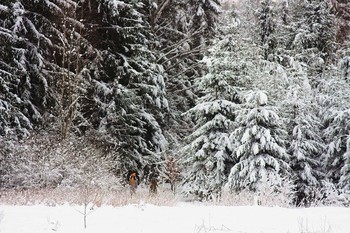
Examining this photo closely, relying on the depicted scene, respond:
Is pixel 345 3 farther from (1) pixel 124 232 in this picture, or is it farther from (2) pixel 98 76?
(1) pixel 124 232

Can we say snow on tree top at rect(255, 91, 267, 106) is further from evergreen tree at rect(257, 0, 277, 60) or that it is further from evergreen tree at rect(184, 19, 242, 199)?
evergreen tree at rect(257, 0, 277, 60)

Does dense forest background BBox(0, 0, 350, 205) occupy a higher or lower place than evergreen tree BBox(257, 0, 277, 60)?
lower

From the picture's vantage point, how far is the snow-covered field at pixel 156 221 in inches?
243

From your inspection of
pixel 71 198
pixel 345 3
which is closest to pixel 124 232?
pixel 71 198

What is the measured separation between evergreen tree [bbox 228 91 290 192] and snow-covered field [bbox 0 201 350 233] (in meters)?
8.94

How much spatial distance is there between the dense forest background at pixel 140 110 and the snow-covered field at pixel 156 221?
628 centimetres

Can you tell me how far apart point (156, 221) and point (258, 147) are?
454 inches

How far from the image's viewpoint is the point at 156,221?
6953 mm

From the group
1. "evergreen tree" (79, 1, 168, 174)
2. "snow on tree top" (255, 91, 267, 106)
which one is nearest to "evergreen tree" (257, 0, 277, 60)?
"evergreen tree" (79, 1, 168, 174)

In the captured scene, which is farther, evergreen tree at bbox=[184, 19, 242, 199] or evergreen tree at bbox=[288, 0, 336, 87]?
evergreen tree at bbox=[288, 0, 336, 87]

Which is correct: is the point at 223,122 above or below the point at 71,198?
above

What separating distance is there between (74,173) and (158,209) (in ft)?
22.6

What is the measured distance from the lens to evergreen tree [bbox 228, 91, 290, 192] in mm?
17366

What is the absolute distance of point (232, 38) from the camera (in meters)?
19.9
